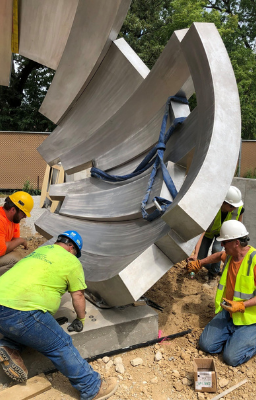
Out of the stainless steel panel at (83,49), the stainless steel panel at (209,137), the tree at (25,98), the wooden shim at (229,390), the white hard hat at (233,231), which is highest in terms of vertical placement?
the tree at (25,98)

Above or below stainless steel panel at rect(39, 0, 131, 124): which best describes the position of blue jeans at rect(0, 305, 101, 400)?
below

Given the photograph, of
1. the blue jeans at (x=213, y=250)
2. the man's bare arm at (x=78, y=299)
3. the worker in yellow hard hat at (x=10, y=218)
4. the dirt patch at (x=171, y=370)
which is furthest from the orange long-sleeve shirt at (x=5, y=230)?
the blue jeans at (x=213, y=250)

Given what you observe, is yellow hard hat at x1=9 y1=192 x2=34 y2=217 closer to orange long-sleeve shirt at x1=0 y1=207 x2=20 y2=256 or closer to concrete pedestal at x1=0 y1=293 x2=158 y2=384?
orange long-sleeve shirt at x1=0 y1=207 x2=20 y2=256

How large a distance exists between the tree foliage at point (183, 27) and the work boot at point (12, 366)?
1570 centimetres

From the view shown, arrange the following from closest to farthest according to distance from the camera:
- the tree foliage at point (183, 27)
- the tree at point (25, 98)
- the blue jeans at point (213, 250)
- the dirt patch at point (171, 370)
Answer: the dirt patch at point (171, 370) < the blue jeans at point (213, 250) < the tree foliage at point (183, 27) < the tree at point (25, 98)

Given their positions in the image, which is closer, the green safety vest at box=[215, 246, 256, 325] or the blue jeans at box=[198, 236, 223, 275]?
the green safety vest at box=[215, 246, 256, 325]

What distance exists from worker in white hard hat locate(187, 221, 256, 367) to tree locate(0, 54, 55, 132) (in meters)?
15.9

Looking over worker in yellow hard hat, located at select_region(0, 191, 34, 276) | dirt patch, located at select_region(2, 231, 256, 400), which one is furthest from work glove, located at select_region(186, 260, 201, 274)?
worker in yellow hard hat, located at select_region(0, 191, 34, 276)

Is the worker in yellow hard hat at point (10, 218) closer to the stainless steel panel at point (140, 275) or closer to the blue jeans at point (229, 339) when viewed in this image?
the stainless steel panel at point (140, 275)

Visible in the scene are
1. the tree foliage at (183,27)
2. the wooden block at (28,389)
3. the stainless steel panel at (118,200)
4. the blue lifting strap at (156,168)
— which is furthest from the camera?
the tree foliage at (183,27)

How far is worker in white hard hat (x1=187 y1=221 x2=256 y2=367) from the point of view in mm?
3389

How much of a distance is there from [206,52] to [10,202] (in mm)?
2827

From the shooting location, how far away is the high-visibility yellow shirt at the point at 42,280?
272 cm

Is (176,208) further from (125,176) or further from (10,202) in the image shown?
(10,202)
